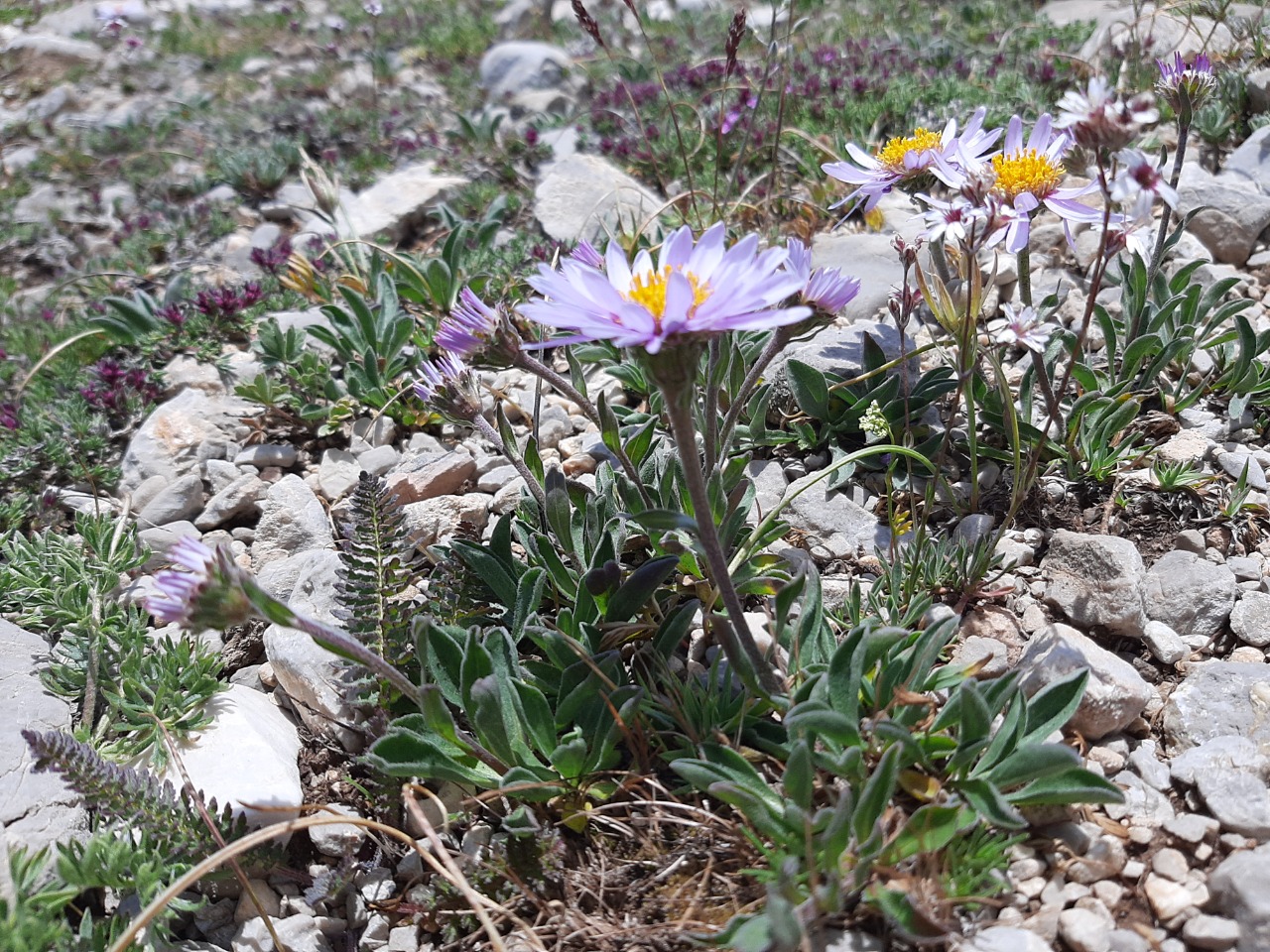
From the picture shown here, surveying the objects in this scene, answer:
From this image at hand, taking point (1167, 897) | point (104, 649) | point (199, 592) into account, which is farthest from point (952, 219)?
point (104, 649)

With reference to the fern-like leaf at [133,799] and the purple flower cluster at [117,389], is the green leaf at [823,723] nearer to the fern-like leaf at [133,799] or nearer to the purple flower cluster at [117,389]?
the fern-like leaf at [133,799]

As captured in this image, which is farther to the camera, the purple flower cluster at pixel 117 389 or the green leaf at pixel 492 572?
the purple flower cluster at pixel 117 389

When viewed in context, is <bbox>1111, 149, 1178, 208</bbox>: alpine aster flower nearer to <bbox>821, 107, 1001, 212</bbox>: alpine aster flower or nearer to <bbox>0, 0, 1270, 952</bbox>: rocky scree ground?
<bbox>821, 107, 1001, 212</bbox>: alpine aster flower

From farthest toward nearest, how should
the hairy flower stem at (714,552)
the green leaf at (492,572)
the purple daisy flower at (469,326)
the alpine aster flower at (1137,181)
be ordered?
the green leaf at (492,572) → the purple daisy flower at (469,326) → the alpine aster flower at (1137,181) → the hairy flower stem at (714,552)

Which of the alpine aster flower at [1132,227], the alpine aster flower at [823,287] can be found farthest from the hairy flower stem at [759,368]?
the alpine aster flower at [1132,227]

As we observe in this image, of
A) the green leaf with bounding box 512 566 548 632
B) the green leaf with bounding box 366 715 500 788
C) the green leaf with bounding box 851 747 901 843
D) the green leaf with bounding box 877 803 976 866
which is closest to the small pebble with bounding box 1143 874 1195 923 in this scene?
the green leaf with bounding box 877 803 976 866

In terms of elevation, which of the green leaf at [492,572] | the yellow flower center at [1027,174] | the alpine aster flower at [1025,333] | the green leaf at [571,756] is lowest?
the green leaf at [571,756]

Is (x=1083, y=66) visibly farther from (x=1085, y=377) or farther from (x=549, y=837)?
(x=549, y=837)
